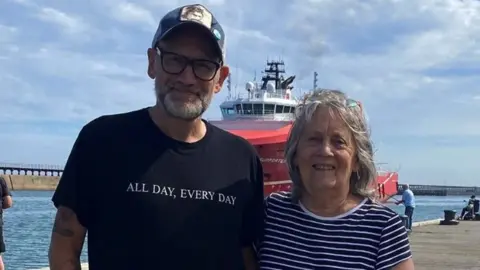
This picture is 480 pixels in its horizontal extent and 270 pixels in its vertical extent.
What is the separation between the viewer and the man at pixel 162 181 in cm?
292

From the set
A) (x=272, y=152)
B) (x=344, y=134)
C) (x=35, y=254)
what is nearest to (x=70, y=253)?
(x=344, y=134)

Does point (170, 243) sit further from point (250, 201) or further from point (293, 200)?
point (293, 200)

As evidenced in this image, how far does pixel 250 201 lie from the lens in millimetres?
3203

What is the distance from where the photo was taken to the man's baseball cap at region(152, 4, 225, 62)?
9.69 ft

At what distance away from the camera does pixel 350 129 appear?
10.3 feet

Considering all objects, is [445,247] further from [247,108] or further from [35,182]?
[35,182]

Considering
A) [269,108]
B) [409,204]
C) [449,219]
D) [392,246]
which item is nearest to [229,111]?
[269,108]

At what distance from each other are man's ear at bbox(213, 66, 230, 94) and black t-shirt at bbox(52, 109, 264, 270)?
0.24m

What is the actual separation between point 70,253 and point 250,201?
0.77 metres

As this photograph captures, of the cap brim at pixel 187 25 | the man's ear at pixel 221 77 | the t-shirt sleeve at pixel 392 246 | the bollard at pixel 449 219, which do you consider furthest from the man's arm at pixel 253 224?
the bollard at pixel 449 219

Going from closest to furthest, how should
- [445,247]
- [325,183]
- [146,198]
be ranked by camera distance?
[146,198]
[325,183]
[445,247]

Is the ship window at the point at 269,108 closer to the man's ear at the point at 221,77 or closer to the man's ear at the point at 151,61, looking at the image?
the man's ear at the point at 221,77

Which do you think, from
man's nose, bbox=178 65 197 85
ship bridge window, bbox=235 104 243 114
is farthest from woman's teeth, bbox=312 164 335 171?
ship bridge window, bbox=235 104 243 114

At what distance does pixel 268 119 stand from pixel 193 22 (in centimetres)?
2147
